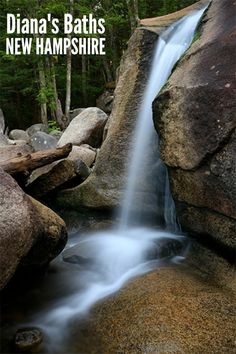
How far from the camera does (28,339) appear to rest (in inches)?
142

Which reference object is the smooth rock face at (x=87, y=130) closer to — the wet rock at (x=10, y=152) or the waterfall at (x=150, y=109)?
the wet rock at (x=10, y=152)

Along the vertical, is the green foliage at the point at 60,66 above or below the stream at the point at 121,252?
above

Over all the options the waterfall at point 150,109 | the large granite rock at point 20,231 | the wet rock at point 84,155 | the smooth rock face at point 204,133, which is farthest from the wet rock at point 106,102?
the large granite rock at point 20,231

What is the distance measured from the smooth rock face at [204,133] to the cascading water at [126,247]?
34.7 inches

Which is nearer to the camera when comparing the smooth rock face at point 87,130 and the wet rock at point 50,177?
the wet rock at point 50,177

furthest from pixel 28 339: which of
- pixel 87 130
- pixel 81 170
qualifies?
pixel 87 130

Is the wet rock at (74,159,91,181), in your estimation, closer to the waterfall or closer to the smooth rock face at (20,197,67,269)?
the waterfall

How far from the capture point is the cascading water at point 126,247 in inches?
177

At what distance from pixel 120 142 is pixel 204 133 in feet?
8.97

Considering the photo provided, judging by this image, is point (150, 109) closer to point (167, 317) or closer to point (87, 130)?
point (167, 317)

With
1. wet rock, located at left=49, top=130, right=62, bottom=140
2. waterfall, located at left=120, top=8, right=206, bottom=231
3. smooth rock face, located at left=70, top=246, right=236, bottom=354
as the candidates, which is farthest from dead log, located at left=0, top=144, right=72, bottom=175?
wet rock, located at left=49, top=130, right=62, bottom=140

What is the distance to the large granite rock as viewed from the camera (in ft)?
13.0

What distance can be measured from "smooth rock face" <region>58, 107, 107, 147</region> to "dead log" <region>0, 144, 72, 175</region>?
5736 mm

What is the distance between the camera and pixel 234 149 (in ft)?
Answer: 14.5
